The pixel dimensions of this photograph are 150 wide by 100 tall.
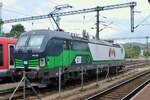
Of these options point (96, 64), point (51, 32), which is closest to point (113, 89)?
point (51, 32)

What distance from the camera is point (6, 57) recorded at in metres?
23.8

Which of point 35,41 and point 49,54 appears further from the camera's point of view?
point 35,41

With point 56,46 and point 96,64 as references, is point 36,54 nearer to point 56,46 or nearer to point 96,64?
point 56,46

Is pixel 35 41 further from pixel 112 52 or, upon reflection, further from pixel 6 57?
pixel 112 52

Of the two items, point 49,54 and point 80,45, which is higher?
point 80,45

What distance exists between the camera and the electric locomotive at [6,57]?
23.5m

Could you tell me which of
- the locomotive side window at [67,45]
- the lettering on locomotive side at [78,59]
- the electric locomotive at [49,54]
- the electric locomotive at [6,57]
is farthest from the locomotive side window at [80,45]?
the electric locomotive at [6,57]

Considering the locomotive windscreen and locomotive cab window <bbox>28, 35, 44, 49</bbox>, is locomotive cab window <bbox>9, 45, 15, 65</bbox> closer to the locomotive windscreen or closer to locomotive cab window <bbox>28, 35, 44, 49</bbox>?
the locomotive windscreen

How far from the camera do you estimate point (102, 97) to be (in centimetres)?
1931

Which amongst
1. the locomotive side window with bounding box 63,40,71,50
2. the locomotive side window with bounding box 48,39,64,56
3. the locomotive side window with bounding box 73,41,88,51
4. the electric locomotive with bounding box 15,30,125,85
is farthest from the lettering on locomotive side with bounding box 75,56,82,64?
the locomotive side window with bounding box 48,39,64,56

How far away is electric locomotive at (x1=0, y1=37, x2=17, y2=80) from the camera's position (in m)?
23.5

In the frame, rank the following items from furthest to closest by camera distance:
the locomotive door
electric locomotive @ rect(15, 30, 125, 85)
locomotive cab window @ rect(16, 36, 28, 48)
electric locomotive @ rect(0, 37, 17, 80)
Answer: the locomotive door, electric locomotive @ rect(0, 37, 17, 80), locomotive cab window @ rect(16, 36, 28, 48), electric locomotive @ rect(15, 30, 125, 85)

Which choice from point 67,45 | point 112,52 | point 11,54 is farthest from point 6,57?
point 112,52

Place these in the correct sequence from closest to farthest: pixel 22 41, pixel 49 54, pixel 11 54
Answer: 1. pixel 49 54
2. pixel 22 41
3. pixel 11 54
